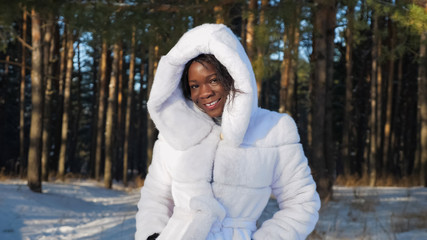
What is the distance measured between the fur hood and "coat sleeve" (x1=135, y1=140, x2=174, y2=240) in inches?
5.8

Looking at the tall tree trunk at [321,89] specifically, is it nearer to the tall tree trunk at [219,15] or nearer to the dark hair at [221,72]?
the tall tree trunk at [219,15]

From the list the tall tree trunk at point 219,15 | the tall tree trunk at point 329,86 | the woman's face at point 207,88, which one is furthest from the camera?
the tall tree trunk at point 329,86

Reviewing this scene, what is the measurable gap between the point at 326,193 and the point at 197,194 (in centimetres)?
823

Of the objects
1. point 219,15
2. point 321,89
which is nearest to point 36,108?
point 219,15

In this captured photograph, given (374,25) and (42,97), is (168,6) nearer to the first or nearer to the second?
(42,97)

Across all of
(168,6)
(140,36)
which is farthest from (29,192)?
(168,6)

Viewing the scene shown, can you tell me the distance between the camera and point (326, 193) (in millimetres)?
10055

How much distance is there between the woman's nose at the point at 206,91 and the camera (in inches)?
90.4

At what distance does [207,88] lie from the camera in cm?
230

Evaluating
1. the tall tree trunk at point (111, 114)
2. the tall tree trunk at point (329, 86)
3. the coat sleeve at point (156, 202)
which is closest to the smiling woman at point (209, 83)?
the coat sleeve at point (156, 202)

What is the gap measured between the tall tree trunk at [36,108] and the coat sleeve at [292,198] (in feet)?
33.9

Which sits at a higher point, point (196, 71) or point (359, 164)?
point (196, 71)

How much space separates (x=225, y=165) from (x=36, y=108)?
33.8 ft

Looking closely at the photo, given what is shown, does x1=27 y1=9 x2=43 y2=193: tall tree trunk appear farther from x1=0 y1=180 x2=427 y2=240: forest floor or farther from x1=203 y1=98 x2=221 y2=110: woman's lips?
x1=203 y1=98 x2=221 y2=110: woman's lips
